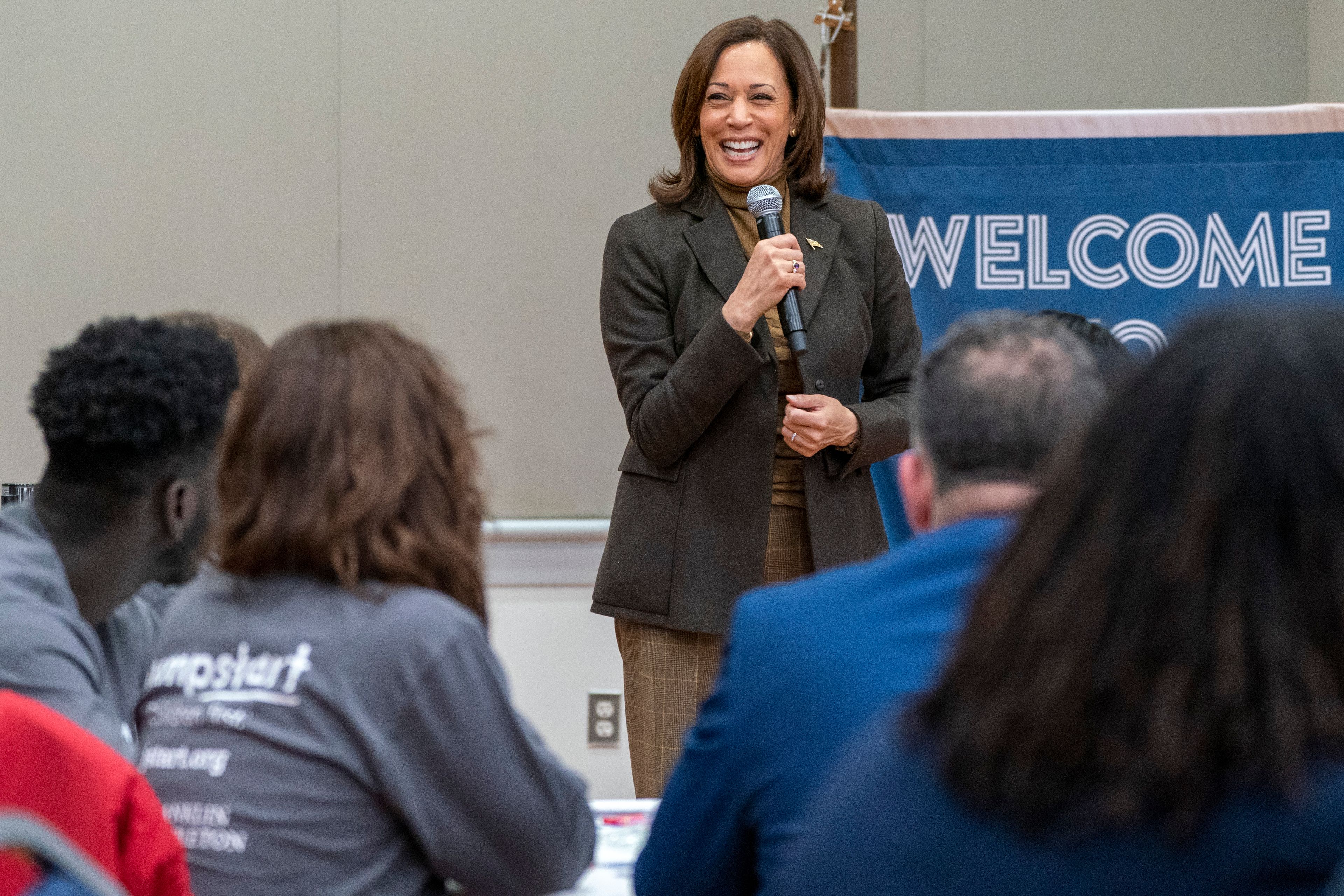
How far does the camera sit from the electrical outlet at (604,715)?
11.2ft

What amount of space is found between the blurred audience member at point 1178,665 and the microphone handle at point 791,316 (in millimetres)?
1439

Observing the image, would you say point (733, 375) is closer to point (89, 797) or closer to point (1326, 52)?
point (89, 797)

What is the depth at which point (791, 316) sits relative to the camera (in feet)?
→ 6.88

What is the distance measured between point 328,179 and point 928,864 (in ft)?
10.4

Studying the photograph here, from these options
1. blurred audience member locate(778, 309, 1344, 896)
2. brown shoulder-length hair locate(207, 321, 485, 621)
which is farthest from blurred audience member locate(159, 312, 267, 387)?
blurred audience member locate(778, 309, 1344, 896)

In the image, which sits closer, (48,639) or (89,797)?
(89,797)

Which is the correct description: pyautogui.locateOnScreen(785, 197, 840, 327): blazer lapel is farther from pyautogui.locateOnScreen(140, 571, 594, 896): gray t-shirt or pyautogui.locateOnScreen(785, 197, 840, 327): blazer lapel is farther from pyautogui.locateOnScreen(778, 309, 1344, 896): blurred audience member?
pyautogui.locateOnScreen(778, 309, 1344, 896): blurred audience member

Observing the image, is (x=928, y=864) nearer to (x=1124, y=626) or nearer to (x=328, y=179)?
(x=1124, y=626)

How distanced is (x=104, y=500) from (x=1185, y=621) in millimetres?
1174

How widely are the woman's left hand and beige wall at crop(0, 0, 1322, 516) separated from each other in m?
1.45

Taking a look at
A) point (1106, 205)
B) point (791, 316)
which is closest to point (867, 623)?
point (791, 316)

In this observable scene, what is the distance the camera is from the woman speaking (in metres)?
2.13

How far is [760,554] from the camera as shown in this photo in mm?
2148

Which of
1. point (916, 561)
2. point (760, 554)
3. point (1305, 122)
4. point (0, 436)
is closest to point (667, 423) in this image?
point (760, 554)
